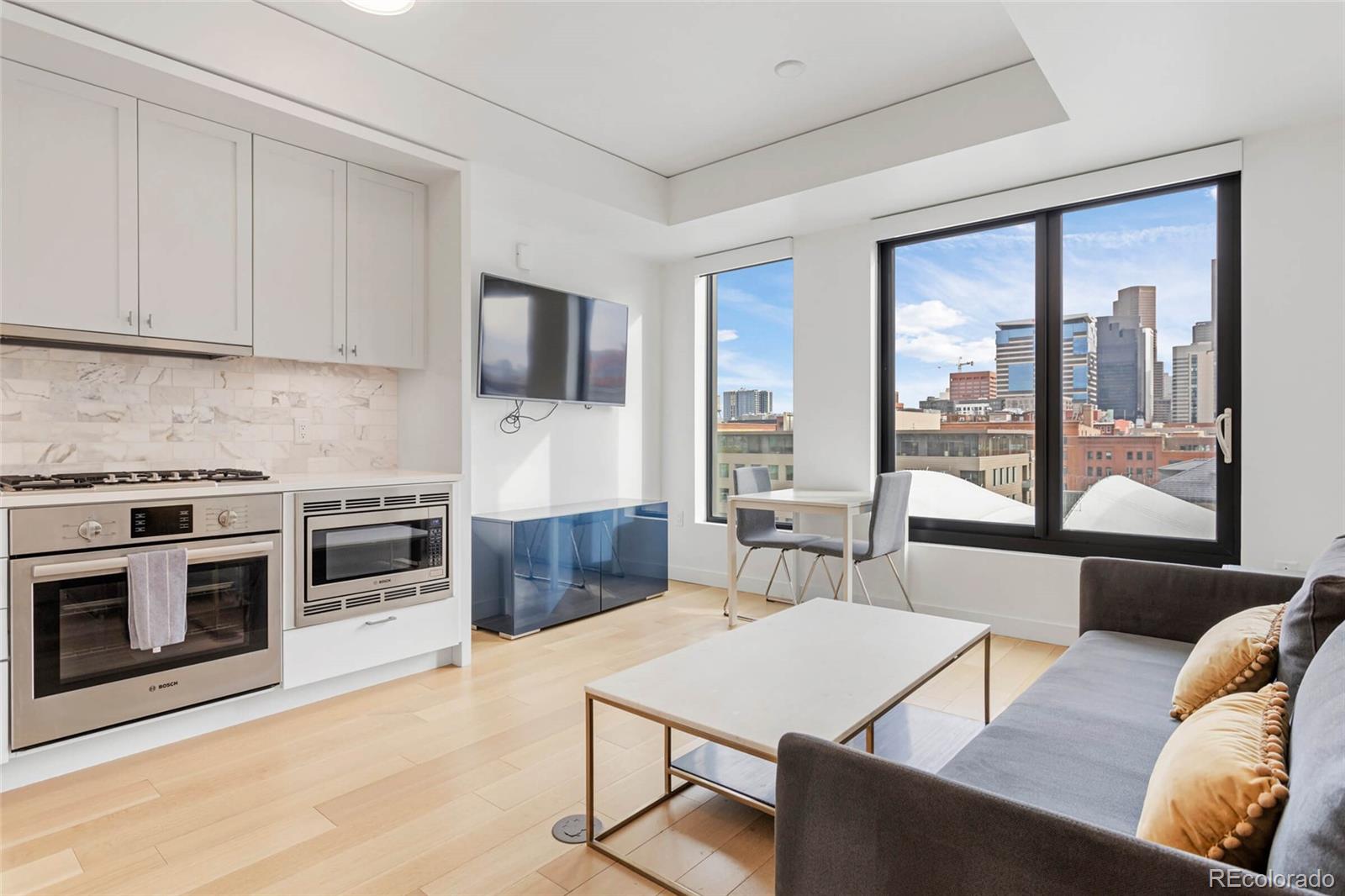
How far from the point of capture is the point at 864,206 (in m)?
4.08

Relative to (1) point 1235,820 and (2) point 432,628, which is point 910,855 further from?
(2) point 432,628

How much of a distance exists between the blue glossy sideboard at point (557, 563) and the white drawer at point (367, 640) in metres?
0.52

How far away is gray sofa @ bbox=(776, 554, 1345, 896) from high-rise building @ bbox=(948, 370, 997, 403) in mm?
2315

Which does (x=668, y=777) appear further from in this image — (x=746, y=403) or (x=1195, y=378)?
(x=746, y=403)

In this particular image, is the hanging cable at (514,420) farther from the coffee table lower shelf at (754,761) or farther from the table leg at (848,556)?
the coffee table lower shelf at (754,761)

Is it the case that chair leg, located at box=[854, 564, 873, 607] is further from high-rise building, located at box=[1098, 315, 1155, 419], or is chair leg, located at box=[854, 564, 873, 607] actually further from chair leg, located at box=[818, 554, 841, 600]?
high-rise building, located at box=[1098, 315, 1155, 419]

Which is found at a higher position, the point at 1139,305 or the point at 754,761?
the point at 1139,305

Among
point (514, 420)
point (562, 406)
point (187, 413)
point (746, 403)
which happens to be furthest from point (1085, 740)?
point (746, 403)

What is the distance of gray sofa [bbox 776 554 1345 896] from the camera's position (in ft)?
2.63

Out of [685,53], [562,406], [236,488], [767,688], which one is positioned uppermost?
[685,53]

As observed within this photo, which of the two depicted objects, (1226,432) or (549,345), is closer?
(1226,432)

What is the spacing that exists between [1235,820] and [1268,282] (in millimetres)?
3079

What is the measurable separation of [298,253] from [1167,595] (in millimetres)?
3511

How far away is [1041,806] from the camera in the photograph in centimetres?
128
